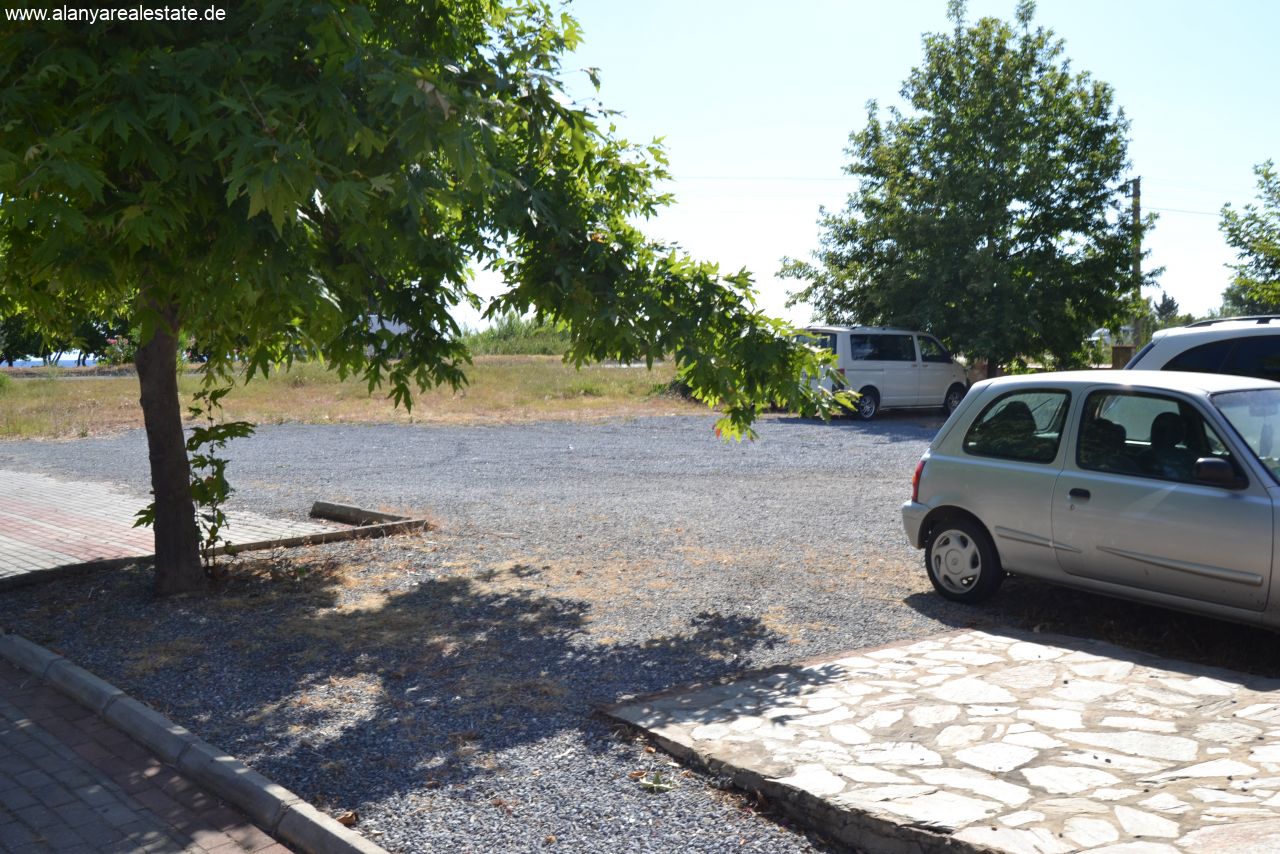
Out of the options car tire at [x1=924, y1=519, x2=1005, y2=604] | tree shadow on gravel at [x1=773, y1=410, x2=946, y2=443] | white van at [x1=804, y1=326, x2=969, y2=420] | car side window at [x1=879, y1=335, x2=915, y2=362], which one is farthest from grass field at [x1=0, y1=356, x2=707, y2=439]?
car tire at [x1=924, y1=519, x2=1005, y2=604]

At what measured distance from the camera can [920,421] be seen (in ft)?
81.0

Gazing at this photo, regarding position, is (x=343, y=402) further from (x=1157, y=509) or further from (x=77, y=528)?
(x=1157, y=509)

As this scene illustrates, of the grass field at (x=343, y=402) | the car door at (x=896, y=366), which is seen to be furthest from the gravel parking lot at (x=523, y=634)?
the car door at (x=896, y=366)

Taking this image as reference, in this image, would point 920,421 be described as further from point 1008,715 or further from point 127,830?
point 127,830

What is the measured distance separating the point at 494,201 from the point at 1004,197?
70.6ft

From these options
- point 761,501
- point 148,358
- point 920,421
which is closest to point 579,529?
point 761,501

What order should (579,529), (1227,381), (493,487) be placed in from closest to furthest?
(1227,381) < (579,529) < (493,487)

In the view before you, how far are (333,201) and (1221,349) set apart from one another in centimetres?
685

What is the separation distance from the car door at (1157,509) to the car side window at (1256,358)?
2374 mm

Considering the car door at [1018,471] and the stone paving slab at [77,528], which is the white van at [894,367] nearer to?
the stone paving slab at [77,528]

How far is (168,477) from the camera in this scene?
825 cm

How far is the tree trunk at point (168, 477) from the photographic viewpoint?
8.15m

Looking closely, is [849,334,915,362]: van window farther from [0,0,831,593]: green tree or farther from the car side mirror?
the car side mirror

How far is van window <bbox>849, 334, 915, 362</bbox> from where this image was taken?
24672 millimetres
